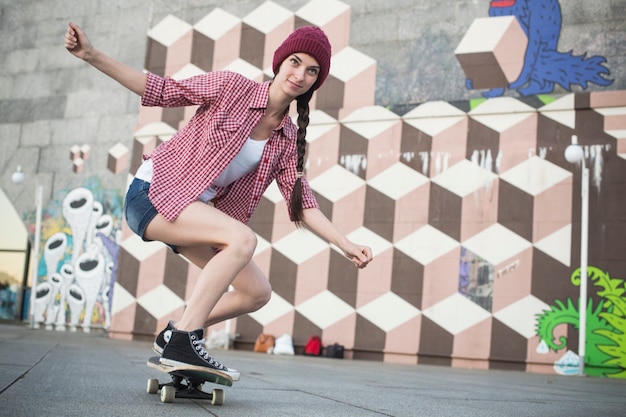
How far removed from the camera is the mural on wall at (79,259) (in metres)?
12.0

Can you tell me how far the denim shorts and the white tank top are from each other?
0.05 meters

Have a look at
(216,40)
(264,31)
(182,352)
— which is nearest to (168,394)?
(182,352)

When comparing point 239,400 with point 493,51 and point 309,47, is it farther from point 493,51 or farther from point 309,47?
point 493,51

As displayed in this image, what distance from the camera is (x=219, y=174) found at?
2488 millimetres

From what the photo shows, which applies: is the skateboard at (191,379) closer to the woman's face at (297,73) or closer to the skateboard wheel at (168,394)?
the skateboard wheel at (168,394)

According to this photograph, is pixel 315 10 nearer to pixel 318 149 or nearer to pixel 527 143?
pixel 318 149

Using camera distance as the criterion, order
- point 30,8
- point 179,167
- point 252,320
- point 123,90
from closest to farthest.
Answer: point 179,167 → point 252,320 → point 123,90 → point 30,8

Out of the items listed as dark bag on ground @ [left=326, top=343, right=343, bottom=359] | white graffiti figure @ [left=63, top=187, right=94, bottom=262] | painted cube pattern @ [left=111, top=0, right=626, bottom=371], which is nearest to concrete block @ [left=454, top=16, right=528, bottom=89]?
painted cube pattern @ [left=111, top=0, right=626, bottom=371]

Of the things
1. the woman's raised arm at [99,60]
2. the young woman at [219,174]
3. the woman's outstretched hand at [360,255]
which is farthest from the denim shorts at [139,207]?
the woman's outstretched hand at [360,255]

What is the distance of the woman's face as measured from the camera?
102 inches

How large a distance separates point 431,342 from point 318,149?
2914mm

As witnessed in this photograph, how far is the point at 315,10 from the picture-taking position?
1017 centimetres

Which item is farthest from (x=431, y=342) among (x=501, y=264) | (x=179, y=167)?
(x=179, y=167)

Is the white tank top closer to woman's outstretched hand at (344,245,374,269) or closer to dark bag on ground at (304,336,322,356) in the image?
woman's outstretched hand at (344,245,374,269)
